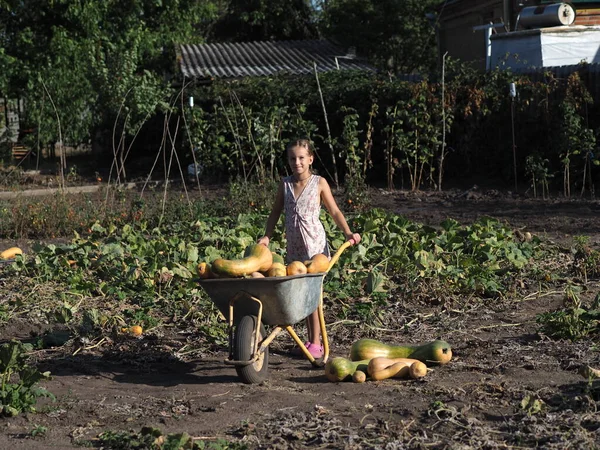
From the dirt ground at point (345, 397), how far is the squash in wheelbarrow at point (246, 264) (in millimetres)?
628

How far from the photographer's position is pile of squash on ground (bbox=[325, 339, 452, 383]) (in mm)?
4977

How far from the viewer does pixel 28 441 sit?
417 cm

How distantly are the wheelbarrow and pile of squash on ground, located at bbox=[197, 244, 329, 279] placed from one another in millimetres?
101

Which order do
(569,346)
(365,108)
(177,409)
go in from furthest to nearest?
(365,108), (569,346), (177,409)

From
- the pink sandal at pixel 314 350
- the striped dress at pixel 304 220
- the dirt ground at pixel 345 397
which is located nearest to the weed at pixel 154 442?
the dirt ground at pixel 345 397

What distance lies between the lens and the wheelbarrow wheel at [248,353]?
4883 mm

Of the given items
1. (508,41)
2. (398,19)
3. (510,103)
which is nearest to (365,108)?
(510,103)

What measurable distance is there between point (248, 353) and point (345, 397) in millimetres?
569

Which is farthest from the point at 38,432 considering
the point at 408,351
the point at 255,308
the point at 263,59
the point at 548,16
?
the point at 263,59

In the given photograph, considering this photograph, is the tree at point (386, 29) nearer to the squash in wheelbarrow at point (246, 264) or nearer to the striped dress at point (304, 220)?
the striped dress at point (304, 220)

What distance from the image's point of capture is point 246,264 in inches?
199

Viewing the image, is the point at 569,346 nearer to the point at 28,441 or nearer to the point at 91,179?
the point at 28,441

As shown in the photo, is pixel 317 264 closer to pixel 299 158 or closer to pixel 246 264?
pixel 246 264

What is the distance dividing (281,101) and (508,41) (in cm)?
480
